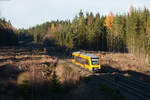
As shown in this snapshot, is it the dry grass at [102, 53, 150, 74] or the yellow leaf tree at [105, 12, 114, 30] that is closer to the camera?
the dry grass at [102, 53, 150, 74]

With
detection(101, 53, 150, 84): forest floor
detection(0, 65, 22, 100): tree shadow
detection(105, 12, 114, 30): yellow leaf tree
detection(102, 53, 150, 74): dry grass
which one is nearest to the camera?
detection(0, 65, 22, 100): tree shadow

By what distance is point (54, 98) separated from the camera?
9641mm

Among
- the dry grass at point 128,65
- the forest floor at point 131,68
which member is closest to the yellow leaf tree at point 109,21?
the dry grass at point 128,65

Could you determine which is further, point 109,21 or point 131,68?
point 109,21

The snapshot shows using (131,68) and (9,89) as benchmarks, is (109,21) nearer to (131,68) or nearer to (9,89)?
(131,68)

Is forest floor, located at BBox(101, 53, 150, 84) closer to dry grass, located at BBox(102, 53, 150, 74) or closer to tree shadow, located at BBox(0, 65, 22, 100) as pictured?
dry grass, located at BBox(102, 53, 150, 74)

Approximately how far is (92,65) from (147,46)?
2409 cm

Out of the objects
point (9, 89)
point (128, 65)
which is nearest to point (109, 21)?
point (128, 65)

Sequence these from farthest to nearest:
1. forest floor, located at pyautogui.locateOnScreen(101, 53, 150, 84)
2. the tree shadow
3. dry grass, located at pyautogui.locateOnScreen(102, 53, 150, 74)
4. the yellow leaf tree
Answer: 1. the yellow leaf tree
2. dry grass, located at pyautogui.locateOnScreen(102, 53, 150, 74)
3. forest floor, located at pyautogui.locateOnScreen(101, 53, 150, 84)
4. the tree shadow

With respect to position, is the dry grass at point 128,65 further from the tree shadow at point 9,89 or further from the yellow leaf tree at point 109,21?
the yellow leaf tree at point 109,21

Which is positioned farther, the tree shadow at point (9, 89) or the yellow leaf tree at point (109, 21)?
the yellow leaf tree at point (109, 21)

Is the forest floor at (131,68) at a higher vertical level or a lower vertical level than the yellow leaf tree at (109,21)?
lower

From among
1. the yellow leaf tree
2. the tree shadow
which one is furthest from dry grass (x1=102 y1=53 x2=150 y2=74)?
the yellow leaf tree

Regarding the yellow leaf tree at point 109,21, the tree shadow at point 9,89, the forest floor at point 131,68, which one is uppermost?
the yellow leaf tree at point 109,21
